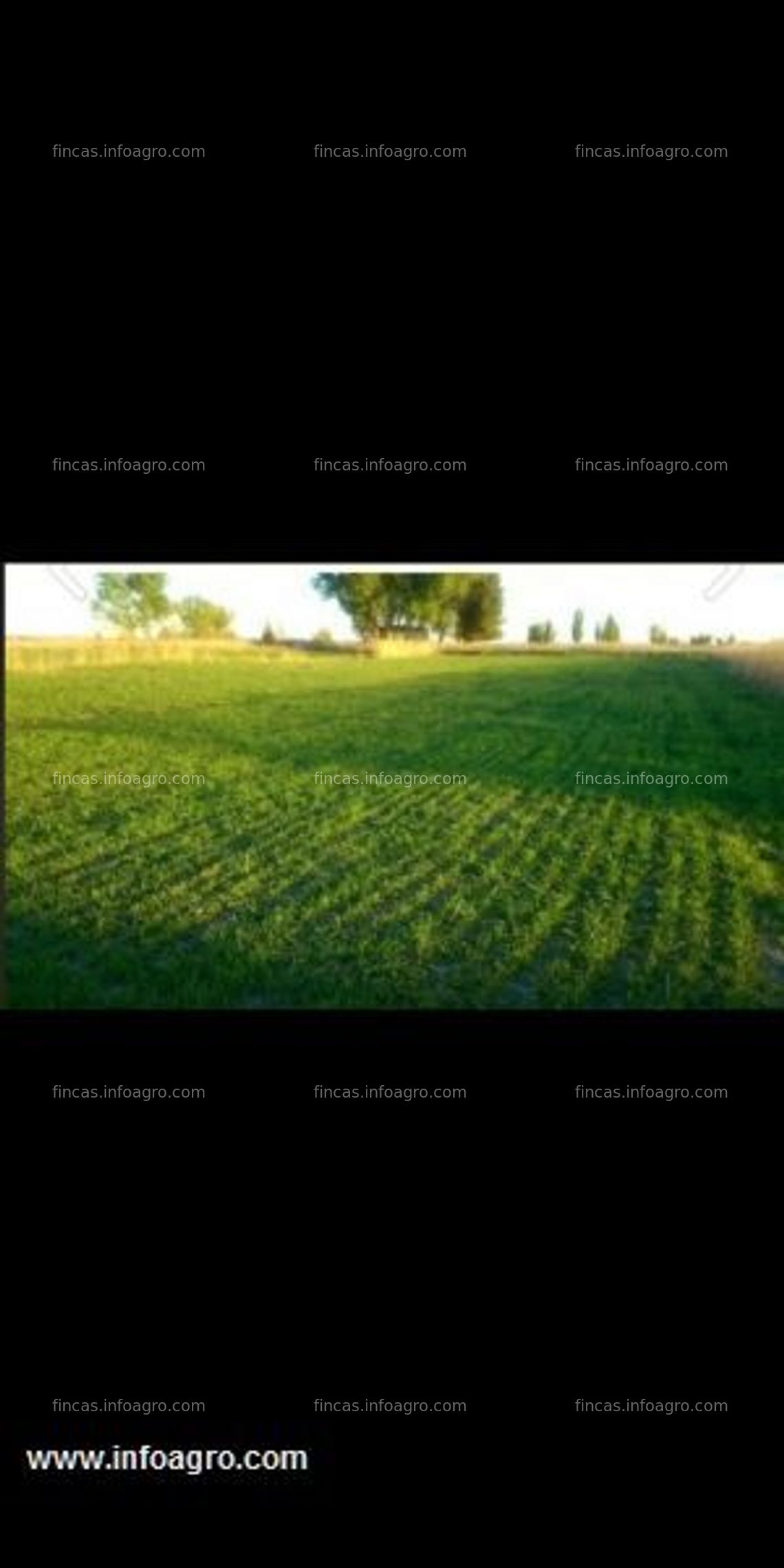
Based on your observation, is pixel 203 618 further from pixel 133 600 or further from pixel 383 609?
pixel 383 609

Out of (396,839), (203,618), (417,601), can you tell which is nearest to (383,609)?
(417,601)

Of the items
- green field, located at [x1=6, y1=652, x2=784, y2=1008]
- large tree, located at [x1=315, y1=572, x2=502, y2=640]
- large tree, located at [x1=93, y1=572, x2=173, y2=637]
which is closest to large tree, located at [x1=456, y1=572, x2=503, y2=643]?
large tree, located at [x1=315, y1=572, x2=502, y2=640]

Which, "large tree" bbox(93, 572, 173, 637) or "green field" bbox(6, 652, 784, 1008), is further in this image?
"green field" bbox(6, 652, 784, 1008)

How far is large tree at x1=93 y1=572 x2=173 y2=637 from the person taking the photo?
3500 millimetres

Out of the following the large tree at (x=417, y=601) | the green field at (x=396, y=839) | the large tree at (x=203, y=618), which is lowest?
the green field at (x=396, y=839)

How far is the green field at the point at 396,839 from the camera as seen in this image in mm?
3709

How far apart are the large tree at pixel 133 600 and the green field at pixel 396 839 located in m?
0.59

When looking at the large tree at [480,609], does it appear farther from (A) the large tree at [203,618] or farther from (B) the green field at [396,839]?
(A) the large tree at [203,618]

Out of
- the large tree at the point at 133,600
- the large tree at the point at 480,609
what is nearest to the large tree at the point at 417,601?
the large tree at the point at 480,609

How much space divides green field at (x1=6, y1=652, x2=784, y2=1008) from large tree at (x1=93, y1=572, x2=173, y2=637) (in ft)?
1.93

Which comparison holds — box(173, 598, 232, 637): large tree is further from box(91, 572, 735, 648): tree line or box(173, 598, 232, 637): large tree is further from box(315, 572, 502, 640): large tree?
box(315, 572, 502, 640): large tree

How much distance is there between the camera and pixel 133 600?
377 cm
